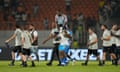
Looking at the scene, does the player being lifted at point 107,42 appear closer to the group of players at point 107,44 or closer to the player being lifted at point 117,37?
the group of players at point 107,44

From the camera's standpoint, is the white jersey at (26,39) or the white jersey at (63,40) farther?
the white jersey at (26,39)

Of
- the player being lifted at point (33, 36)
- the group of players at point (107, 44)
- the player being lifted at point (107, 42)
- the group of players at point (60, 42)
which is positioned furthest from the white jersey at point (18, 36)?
the player being lifted at point (107, 42)

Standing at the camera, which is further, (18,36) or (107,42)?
(107,42)

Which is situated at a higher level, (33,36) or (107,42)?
(33,36)

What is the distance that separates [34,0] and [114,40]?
13644mm

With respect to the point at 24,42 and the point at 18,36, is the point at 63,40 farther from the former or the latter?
the point at 18,36

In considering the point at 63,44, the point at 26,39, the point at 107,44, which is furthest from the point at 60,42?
the point at 107,44

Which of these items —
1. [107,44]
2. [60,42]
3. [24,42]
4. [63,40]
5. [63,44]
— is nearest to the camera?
[63,44]

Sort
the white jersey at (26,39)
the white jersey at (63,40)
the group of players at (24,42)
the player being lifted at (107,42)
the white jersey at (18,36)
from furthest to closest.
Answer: the player being lifted at (107,42) < the white jersey at (18,36) < the white jersey at (26,39) < the group of players at (24,42) < the white jersey at (63,40)

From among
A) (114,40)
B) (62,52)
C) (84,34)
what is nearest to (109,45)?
(114,40)

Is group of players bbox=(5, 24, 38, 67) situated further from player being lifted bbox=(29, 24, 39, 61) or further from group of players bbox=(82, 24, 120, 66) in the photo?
group of players bbox=(82, 24, 120, 66)

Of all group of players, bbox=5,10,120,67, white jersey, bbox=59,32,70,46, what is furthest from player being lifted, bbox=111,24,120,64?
white jersey, bbox=59,32,70,46

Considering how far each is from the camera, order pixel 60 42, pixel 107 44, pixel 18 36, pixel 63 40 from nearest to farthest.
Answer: pixel 63 40 → pixel 60 42 → pixel 18 36 → pixel 107 44

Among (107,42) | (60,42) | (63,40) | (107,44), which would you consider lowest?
(107,44)
